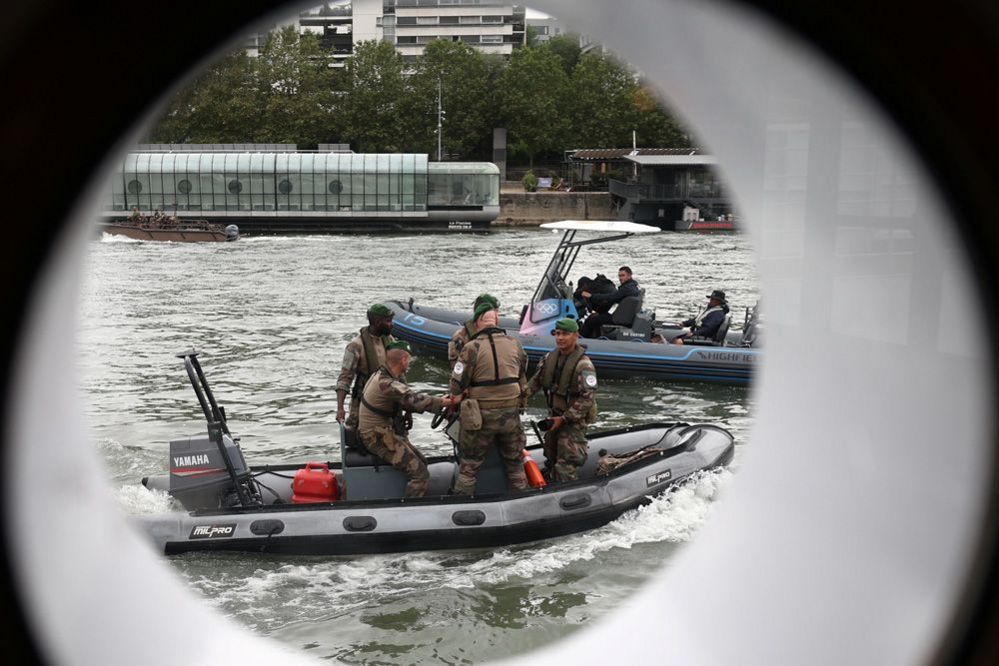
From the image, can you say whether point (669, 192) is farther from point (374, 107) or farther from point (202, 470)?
point (202, 470)

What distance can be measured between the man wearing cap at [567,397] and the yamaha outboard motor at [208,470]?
2106 mm

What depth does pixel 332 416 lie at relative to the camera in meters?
12.2

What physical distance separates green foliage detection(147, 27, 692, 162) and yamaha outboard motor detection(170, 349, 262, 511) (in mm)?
53741

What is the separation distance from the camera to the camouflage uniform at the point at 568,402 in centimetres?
738

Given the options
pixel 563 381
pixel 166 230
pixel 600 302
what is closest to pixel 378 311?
pixel 563 381

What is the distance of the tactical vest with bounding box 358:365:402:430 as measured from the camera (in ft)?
22.6

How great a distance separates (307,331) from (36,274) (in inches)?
704

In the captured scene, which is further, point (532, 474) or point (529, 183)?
point (529, 183)

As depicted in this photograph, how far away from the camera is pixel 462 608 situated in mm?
6594

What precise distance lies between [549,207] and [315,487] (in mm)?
45895

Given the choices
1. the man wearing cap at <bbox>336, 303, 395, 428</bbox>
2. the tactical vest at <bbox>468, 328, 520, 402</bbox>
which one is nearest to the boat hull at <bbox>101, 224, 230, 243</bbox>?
the man wearing cap at <bbox>336, 303, 395, 428</bbox>

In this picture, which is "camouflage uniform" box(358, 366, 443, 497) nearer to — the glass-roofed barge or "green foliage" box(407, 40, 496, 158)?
the glass-roofed barge

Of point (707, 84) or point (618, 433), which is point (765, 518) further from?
point (618, 433)

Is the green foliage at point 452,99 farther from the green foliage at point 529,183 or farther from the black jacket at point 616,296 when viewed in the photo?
the black jacket at point 616,296
